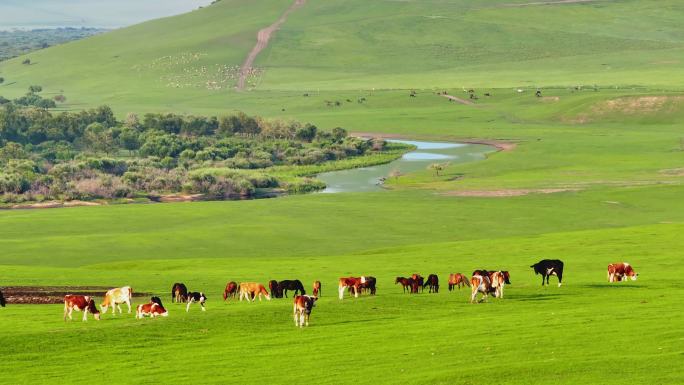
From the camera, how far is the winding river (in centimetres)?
10825

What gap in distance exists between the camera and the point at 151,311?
34469 millimetres

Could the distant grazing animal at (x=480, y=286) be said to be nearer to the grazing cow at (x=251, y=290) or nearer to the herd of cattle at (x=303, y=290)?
the herd of cattle at (x=303, y=290)

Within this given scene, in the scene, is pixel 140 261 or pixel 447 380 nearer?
pixel 447 380

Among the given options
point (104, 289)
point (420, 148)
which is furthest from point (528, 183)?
point (104, 289)

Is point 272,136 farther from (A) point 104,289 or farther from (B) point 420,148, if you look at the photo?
(A) point 104,289

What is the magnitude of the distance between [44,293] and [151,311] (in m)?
10.3

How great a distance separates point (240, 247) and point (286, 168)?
62036 mm

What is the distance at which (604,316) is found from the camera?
105ft

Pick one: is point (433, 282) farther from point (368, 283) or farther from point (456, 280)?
point (368, 283)

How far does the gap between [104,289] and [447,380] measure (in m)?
22.3

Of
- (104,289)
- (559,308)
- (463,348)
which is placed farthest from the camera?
(104,289)

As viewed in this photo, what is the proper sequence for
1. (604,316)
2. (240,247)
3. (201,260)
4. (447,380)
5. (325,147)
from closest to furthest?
(447,380)
(604,316)
(201,260)
(240,247)
(325,147)

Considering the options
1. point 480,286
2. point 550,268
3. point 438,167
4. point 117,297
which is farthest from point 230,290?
point 438,167

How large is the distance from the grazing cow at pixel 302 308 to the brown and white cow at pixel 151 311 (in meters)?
4.37
